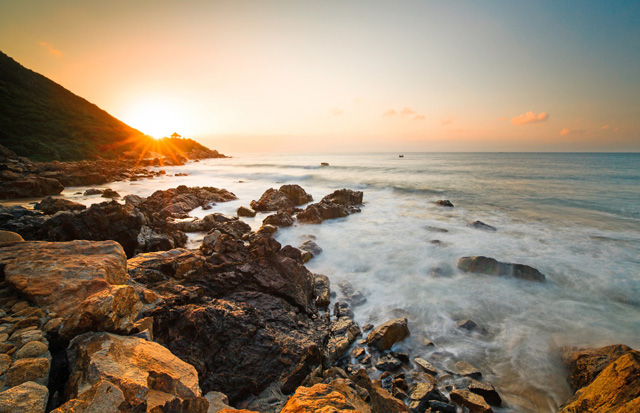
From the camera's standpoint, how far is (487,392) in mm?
4387

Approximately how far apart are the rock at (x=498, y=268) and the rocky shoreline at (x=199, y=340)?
3108 millimetres

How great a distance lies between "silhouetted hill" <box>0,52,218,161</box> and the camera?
126ft

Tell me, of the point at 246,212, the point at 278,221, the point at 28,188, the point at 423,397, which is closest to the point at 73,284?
the point at 423,397

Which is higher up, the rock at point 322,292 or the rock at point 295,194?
the rock at point 295,194

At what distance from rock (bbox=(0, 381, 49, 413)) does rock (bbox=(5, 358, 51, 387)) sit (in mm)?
113

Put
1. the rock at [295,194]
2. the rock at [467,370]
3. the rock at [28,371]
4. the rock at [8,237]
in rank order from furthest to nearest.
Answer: the rock at [295,194] → the rock at [467,370] → the rock at [8,237] → the rock at [28,371]

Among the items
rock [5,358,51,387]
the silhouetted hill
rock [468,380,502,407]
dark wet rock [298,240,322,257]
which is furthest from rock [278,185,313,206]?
the silhouetted hill

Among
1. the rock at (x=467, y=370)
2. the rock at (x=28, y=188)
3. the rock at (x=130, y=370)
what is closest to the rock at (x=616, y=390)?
the rock at (x=467, y=370)

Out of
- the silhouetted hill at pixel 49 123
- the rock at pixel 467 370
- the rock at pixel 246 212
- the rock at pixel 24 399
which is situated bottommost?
the rock at pixel 467 370

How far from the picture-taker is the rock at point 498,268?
8406mm

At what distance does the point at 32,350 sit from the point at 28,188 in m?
21.2

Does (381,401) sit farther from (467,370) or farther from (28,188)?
(28,188)

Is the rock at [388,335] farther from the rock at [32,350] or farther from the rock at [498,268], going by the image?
the rock at [32,350]

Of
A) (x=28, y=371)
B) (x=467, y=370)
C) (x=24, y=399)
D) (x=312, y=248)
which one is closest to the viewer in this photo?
(x=24, y=399)
